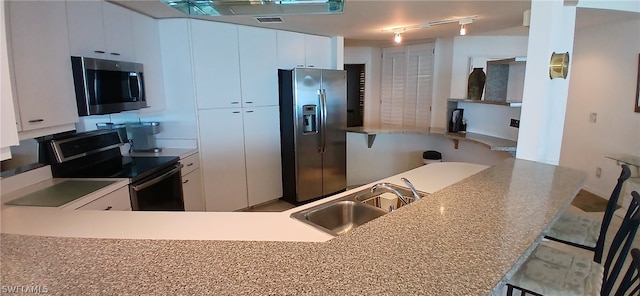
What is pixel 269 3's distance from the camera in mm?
2145

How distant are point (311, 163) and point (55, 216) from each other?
2.80 meters

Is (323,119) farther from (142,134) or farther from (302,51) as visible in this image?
(142,134)

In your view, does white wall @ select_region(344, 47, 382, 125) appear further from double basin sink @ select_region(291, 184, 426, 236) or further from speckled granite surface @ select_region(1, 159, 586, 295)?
speckled granite surface @ select_region(1, 159, 586, 295)

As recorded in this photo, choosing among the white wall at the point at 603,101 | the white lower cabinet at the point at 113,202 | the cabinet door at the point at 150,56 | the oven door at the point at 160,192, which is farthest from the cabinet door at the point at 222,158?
the white wall at the point at 603,101

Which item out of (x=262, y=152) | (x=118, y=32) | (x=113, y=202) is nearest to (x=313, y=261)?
(x=113, y=202)

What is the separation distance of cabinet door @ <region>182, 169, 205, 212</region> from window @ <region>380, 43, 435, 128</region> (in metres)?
3.11

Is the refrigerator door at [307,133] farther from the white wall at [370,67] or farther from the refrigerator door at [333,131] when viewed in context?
the white wall at [370,67]

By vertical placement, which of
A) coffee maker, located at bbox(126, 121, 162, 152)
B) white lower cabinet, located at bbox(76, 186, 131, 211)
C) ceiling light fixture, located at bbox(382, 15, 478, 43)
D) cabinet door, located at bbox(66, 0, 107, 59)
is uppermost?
ceiling light fixture, located at bbox(382, 15, 478, 43)

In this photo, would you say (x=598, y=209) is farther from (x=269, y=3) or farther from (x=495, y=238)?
(x=269, y=3)

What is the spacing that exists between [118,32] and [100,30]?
8.4 inches

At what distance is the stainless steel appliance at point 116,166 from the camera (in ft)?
7.48

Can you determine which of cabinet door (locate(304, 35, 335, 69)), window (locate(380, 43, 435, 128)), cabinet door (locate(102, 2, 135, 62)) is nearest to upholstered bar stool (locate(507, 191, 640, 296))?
cabinet door (locate(102, 2, 135, 62))

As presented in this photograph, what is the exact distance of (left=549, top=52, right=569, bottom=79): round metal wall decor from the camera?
6.63 ft

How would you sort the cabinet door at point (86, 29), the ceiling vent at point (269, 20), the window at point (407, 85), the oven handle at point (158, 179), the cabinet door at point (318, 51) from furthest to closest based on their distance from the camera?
the window at point (407, 85) < the cabinet door at point (318, 51) < the ceiling vent at point (269, 20) < the oven handle at point (158, 179) < the cabinet door at point (86, 29)
